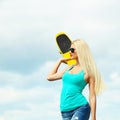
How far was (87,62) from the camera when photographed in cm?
694

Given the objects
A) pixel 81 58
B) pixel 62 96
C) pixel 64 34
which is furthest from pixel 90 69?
pixel 64 34

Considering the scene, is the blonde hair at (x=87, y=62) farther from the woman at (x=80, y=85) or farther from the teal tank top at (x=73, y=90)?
the teal tank top at (x=73, y=90)

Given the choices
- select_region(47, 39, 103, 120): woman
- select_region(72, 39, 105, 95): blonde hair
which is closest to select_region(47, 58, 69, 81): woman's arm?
select_region(47, 39, 103, 120): woman

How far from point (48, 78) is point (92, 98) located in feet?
3.23

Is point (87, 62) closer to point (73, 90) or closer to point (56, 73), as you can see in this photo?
point (73, 90)

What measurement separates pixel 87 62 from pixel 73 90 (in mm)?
568

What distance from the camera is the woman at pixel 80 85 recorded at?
6.95 meters

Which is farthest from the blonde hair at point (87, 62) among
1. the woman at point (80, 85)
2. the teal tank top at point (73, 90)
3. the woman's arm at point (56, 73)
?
the woman's arm at point (56, 73)

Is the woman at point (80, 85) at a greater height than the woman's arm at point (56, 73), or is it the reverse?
the woman's arm at point (56, 73)

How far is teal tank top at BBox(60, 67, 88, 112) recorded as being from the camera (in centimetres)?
700

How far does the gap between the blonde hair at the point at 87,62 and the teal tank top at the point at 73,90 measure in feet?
0.49

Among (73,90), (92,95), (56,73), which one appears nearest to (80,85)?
(73,90)

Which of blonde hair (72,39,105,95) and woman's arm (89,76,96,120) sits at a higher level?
blonde hair (72,39,105,95)

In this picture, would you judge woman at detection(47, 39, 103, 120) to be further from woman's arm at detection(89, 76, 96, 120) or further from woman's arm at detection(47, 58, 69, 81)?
woman's arm at detection(47, 58, 69, 81)
